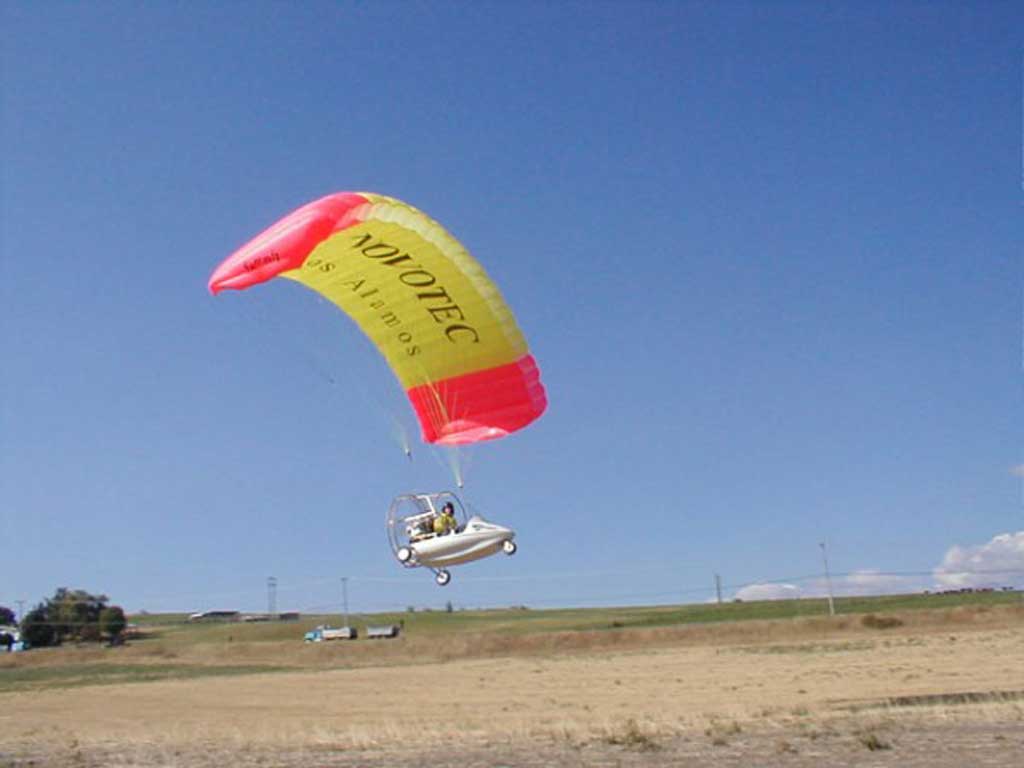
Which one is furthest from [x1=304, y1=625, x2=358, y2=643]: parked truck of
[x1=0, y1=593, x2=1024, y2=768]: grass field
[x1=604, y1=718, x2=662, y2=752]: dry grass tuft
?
[x1=604, y1=718, x2=662, y2=752]: dry grass tuft

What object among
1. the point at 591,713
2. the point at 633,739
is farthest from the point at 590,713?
the point at 633,739

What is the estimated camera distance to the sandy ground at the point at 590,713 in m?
22.7

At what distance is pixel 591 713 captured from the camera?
36438 mm

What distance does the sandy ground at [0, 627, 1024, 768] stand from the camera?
22.7 meters

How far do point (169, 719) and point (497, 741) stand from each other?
19.2 m

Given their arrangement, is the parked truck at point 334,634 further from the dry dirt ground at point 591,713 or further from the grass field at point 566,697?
the dry dirt ground at point 591,713

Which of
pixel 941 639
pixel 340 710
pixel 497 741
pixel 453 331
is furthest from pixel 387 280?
pixel 941 639

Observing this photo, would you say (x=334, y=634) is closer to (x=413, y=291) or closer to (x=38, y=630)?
(x=38, y=630)

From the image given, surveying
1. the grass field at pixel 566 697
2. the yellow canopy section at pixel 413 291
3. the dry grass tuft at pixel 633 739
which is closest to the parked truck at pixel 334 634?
the grass field at pixel 566 697

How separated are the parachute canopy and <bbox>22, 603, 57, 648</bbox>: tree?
434ft

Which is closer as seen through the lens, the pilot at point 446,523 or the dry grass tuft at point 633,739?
the dry grass tuft at point 633,739

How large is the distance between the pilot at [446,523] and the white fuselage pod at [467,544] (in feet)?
0.87

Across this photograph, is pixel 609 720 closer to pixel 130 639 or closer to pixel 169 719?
pixel 169 719

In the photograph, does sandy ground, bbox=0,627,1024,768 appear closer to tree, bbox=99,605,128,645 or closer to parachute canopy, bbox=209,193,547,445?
parachute canopy, bbox=209,193,547,445
